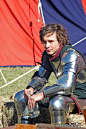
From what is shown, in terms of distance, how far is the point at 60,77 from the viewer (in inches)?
142

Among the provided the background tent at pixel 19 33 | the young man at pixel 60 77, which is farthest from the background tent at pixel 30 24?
the young man at pixel 60 77

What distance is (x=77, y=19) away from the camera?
26.0ft

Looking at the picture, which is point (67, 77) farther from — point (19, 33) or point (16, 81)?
point (19, 33)

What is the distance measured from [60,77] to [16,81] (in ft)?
12.1

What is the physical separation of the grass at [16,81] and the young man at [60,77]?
Answer: 217 centimetres

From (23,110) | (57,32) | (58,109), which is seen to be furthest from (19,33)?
(58,109)

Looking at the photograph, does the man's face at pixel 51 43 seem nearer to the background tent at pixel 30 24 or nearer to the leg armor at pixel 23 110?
the leg armor at pixel 23 110

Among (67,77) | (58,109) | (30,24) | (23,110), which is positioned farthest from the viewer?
(30,24)

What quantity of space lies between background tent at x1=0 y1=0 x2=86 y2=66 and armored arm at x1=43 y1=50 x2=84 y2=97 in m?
4.34

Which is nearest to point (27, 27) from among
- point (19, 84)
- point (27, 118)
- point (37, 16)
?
point (37, 16)

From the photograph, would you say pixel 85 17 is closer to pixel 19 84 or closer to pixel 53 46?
pixel 19 84

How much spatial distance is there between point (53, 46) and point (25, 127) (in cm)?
151

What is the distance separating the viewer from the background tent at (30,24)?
7.89 meters

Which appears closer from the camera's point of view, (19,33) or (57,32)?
(57,32)
